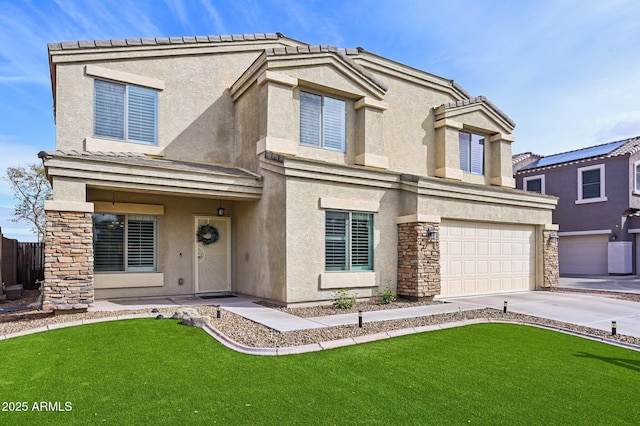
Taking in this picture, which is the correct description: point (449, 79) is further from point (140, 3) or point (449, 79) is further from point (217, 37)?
point (140, 3)

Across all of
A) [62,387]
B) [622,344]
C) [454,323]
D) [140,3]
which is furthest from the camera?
[140,3]

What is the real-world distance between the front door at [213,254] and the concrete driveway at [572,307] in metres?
7.28

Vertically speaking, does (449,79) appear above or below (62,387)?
above

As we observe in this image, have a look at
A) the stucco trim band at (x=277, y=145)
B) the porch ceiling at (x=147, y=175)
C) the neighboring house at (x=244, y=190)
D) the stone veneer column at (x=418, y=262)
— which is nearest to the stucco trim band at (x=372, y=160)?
the neighboring house at (x=244, y=190)

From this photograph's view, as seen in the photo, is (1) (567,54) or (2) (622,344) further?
(1) (567,54)

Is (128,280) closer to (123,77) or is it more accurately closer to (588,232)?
(123,77)

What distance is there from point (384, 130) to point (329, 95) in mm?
2970

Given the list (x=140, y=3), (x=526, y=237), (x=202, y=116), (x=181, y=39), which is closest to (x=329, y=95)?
(x=202, y=116)

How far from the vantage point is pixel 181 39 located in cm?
1304

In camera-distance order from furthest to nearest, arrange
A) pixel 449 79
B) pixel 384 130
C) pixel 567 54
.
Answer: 1. pixel 449 79
2. pixel 384 130
3. pixel 567 54

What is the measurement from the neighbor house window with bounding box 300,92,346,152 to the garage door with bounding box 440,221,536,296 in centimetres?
452

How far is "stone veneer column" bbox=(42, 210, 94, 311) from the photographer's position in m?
8.98

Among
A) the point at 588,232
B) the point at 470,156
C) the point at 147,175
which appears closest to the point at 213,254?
the point at 147,175

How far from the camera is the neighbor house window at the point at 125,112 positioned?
1182 cm
